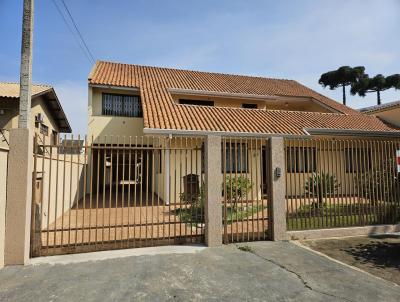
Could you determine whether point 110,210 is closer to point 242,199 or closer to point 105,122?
point 242,199

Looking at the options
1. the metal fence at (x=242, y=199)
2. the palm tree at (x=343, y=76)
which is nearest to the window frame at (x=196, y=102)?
the metal fence at (x=242, y=199)

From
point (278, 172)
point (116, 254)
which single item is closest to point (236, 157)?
point (278, 172)

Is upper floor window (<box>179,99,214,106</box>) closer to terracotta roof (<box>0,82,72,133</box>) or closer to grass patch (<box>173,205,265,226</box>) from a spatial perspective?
terracotta roof (<box>0,82,72,133</box>)

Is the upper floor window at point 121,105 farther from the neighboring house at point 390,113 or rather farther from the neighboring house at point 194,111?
the neighboring house at point 390,113

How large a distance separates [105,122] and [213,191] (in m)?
10.0

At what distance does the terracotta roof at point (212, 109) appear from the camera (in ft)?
39.9

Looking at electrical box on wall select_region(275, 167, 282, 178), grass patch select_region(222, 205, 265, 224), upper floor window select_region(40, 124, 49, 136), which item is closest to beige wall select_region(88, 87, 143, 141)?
upper floor window select_region(40, 124, 49, 136)

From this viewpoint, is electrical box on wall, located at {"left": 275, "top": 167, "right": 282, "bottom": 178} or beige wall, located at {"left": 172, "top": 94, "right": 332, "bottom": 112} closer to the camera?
electrical box on wall, located at {"left": 275, "top": 167, "right": 282, "bottom": 178}

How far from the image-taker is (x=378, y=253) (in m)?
5.86

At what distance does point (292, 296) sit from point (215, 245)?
2368 mm

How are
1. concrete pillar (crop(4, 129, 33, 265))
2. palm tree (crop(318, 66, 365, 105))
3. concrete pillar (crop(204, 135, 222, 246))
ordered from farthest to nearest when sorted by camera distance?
palm tree (crop(318, 66, 365, 105)) < concrete pillar (crop(204, 135, 222, 246)) < concrete pillar (crop(4, 129, 33, 265))

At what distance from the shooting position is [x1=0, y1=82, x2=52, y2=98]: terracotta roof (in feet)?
42.3

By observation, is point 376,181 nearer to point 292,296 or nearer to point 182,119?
point 292,296

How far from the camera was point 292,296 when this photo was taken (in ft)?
12.9
